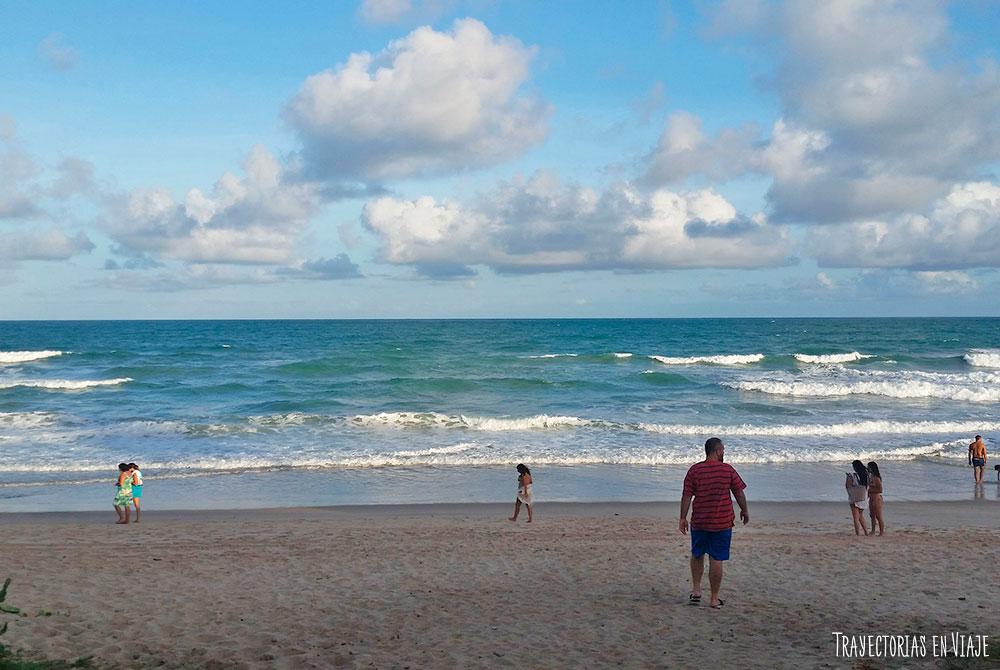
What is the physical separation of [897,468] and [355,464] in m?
13.4

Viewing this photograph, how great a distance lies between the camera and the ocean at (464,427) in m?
16.8

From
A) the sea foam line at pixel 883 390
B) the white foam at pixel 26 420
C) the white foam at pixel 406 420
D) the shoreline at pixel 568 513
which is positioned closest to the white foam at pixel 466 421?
the white foam at pixel 406 420

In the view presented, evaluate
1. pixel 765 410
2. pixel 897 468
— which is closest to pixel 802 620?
pixel 897 468

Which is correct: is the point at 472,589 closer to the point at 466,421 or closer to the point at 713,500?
the point at 713,500

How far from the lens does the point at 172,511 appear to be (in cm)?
1434

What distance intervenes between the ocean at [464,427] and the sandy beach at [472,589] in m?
3.07

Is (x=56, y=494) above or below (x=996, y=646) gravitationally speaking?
below

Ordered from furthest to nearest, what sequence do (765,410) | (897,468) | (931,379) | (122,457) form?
(931,379) < (765,410) < (122,457) < (897,468)

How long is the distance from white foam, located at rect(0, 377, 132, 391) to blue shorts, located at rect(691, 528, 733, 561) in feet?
116

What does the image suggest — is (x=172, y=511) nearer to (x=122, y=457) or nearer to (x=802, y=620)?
(x=122, y=457)

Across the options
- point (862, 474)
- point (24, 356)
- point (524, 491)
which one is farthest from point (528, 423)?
point (24, 356)

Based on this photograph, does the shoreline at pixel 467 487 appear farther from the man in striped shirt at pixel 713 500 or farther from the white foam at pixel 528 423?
the man in striped shirt at pixel 713 500

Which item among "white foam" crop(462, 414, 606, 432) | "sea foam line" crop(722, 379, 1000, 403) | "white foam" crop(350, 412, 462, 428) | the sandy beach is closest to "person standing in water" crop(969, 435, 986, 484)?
the sandy beach

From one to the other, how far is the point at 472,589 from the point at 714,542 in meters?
2.90
